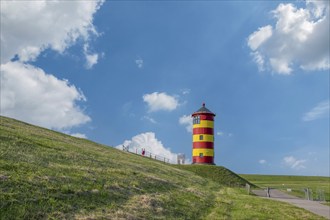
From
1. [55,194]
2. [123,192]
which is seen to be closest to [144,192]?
[123,192]

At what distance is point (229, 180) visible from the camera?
56531 mm

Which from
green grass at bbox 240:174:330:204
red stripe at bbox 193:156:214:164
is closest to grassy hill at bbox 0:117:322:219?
green grass at bbox 240:174:330:204

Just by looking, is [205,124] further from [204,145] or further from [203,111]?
[204,145]

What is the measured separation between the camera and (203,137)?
65.1 meters

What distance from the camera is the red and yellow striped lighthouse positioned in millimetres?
64875

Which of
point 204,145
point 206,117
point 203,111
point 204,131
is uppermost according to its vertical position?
point 203,111

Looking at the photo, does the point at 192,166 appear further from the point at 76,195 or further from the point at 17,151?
the point at 76,195

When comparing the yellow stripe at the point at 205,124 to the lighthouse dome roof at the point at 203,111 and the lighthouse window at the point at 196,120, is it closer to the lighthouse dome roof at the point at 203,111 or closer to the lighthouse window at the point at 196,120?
the lighthouse window at the point at 196,120

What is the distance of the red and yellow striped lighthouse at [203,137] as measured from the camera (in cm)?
6488

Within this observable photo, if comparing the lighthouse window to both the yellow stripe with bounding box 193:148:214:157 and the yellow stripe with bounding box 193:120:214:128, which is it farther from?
the yellow stripe with bounding box 193:148:214:157

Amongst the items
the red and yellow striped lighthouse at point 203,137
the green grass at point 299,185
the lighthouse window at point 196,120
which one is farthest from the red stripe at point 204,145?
the green grass at point 299,185

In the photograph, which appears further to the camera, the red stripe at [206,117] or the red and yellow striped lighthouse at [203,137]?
the red stripe at [206,117]

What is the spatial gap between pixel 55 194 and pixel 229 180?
148 ft

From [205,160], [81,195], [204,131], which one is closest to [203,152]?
[205,160]
